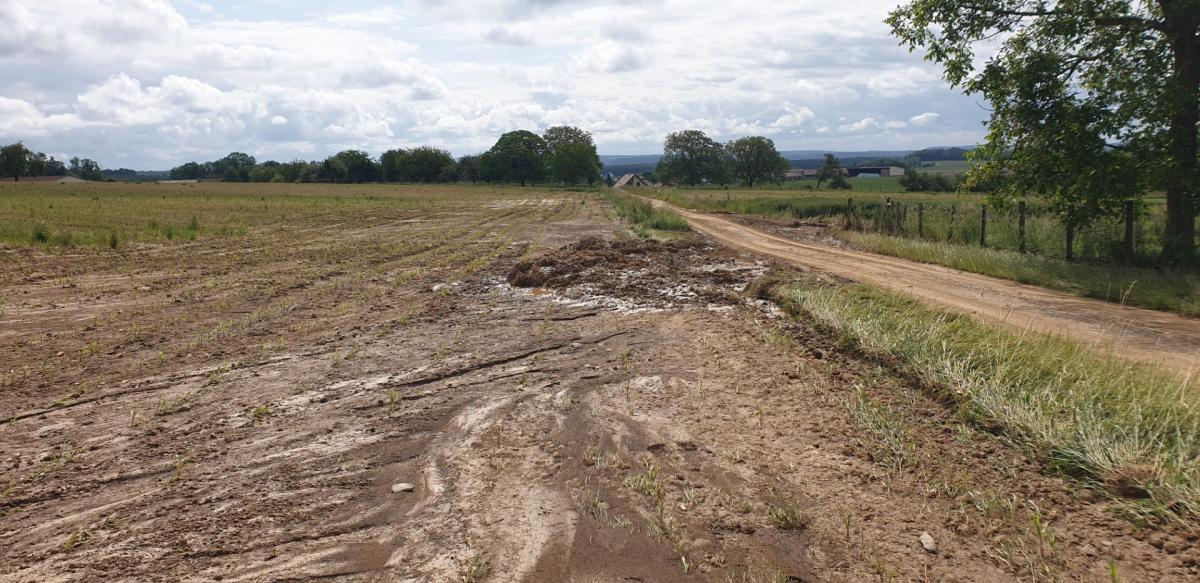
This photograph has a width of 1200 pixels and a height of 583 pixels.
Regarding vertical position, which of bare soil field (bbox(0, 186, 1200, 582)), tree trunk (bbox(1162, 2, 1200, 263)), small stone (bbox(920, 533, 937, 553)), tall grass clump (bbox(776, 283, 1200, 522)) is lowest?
small stone (bbox(920, 533, 937, 553))

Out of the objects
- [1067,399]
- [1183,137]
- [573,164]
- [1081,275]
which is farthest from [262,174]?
[1067,399]

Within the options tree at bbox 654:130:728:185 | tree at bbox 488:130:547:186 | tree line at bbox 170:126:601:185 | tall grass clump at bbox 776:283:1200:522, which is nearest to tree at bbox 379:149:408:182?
tree line at bbox 170:126:601:185

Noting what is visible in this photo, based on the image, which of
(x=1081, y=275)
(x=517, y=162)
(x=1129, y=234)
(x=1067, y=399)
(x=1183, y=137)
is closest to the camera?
(x=1067, y=399)

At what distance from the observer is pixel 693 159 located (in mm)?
141750

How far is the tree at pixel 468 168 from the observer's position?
158 metres

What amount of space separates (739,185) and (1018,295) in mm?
129642

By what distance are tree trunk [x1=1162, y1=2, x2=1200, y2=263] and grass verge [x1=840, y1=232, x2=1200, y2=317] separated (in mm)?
951

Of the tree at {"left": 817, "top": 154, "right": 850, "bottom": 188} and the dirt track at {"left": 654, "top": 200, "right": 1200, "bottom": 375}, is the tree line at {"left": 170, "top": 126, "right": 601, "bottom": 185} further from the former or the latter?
the dirt track at {"left": 654, "top": 200, "right": 1200, "bottom": 375}

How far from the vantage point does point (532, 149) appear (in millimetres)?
144750

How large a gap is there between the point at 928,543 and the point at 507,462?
2.84 meters

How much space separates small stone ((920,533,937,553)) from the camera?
3906 millimetres

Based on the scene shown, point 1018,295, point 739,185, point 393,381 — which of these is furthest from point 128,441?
point 739,185

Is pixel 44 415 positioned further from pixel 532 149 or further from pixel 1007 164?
pixel 532 149

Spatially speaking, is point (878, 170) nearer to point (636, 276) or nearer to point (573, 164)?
point (573, 164)
